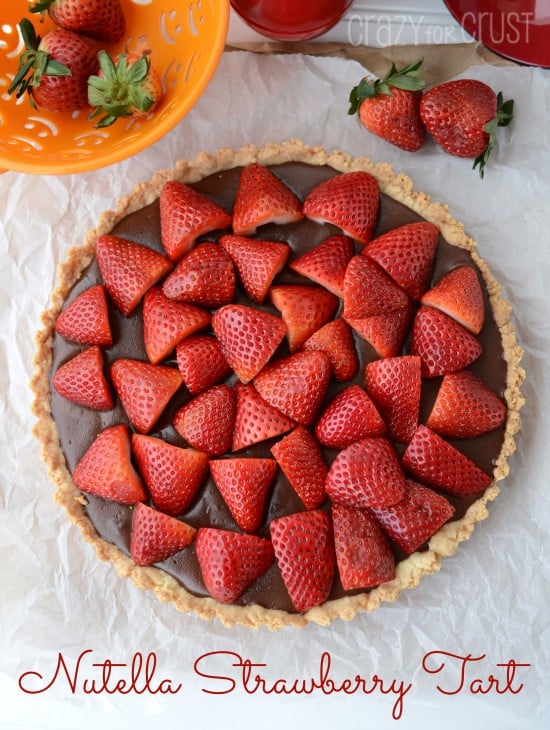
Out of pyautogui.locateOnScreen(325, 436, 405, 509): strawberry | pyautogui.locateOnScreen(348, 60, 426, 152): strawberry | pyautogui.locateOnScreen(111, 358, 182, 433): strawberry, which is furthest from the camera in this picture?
pyautogui.locateOnScreen(348, 60, 426, 152): strawberry

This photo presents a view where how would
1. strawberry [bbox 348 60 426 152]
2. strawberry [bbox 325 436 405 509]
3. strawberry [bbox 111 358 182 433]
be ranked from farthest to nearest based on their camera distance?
1. strawberry [bbox 348 60 426 152]
2. strawberry [bbox 111 358 182 433]
3. strawberry [bbox 325 436 405 509]

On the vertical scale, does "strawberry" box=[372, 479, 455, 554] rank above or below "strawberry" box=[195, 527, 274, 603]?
above

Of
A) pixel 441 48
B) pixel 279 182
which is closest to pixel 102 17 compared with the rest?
pixel 279 182

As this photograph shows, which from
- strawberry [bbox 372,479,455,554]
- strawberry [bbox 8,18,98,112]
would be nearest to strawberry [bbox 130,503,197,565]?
strawberry [bbox 372,479,455,554]

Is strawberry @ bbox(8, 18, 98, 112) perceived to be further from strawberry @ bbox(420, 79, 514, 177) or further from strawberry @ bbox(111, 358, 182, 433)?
strawberry @ bbox(420, 79, 514, 177)

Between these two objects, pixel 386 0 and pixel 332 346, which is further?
pixel 386 0

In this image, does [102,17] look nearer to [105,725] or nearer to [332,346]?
[332,346]

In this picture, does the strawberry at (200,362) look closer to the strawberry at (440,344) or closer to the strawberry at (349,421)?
the strawberry at (349,421)
